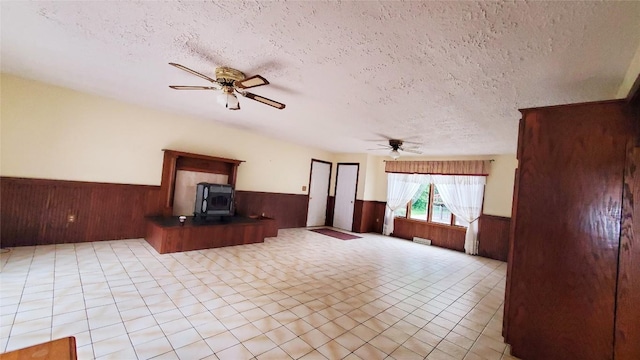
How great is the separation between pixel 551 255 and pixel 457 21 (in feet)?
6.06

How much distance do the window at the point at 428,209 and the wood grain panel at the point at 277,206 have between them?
9.26 feet

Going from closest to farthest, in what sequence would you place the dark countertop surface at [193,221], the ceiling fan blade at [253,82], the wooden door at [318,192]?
1. the ceiling fan blade at [253,82]
2. the dark countertop surface at [193,221]
3. the wooden door at [318,192]

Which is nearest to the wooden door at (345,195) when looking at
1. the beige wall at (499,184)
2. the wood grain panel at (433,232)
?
the wood grain panel at (433,232)

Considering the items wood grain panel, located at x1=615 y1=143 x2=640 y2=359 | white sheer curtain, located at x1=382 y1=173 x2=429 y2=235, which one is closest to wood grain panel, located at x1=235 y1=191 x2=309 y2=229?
white sheer curtain, located at x1=382 y1=173 x2=429 y2=235

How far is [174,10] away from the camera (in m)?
1.71

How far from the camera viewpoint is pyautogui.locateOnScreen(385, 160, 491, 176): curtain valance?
5.81 metres

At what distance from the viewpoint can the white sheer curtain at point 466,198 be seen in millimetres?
5793

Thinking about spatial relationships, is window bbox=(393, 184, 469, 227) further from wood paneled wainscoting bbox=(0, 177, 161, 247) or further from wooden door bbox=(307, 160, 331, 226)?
wood paneled wainscoting bbox=(0, 177, 161, 247)

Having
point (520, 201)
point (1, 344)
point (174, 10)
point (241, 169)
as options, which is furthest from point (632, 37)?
point (241, 169)

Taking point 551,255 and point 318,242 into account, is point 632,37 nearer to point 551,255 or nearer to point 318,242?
point 551,255

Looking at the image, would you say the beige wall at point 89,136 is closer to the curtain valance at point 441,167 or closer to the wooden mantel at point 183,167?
the wooden mantel at point 183,167

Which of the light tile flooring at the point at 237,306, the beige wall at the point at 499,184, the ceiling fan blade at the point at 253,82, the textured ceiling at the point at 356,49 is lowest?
the light tile flooring at the point at 237,306

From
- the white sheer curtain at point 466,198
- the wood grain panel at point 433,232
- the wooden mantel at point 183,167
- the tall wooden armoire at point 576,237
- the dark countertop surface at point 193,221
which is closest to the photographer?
the tall wooden armoire at point 576,237

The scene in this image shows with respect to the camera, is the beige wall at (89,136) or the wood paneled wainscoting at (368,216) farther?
the wood paneled wainscoting at (368,216)
